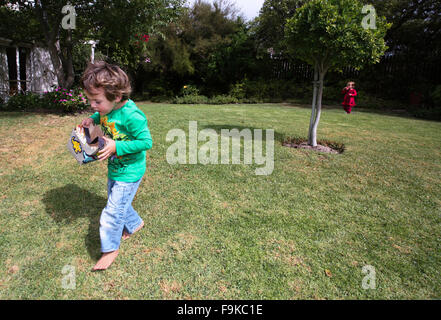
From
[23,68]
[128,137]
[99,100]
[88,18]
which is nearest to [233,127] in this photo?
[128,137]

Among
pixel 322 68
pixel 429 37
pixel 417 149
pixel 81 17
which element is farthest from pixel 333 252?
pixel 429 37

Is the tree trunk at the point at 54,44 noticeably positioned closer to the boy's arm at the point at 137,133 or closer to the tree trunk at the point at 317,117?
the tree trunk at the point at 317,117

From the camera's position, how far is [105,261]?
2.36 meters

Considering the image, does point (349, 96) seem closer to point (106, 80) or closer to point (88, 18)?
point (106, 80)

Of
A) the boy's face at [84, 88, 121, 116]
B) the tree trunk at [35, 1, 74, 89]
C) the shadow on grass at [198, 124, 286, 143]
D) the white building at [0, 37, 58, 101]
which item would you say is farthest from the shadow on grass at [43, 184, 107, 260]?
the white building at [0, 37, 58, 101]

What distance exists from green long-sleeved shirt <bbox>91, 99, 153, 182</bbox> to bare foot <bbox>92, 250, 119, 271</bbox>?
696 millimetres

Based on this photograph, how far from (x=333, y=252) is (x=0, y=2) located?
1134 centimetres

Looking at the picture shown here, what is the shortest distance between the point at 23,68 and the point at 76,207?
40.4ft

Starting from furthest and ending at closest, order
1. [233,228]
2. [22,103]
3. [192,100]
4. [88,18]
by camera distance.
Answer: [192,100], [88,18], [22,103], [233,228]

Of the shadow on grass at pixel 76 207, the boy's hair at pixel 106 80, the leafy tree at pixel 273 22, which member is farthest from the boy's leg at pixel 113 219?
the leafy tree at pixel 273 22

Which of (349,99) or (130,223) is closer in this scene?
(130,223)

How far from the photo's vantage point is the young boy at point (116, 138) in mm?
2219

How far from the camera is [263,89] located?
16.3 metres

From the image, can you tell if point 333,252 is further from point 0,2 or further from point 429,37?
point 429,37
